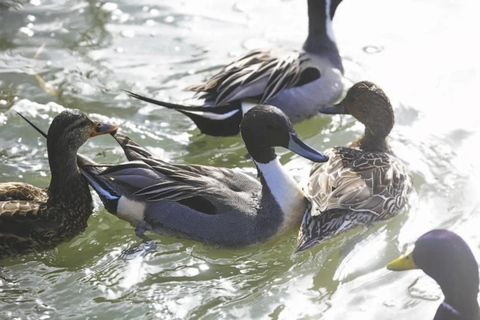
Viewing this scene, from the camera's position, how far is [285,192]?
6961mm

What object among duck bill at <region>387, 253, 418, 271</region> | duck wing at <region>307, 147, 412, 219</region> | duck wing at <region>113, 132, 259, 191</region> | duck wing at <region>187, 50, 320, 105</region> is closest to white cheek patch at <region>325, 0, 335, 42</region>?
duck wing at <region>187, 50, 320, 105</region>

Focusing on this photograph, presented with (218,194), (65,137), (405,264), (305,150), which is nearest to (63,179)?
(65,137)

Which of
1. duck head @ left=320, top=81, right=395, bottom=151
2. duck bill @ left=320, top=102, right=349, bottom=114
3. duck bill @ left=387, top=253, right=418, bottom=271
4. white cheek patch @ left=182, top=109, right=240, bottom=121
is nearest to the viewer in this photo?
duck bill @ left=387, top=253, right=418, bottom=271

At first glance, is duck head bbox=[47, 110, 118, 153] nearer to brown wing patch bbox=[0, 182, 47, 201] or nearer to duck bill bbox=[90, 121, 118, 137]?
duck bill bbox=[90, 121, 118, 137]

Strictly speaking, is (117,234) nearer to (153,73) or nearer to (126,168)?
(126,168)

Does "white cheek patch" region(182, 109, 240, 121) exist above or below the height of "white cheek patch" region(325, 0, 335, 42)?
below

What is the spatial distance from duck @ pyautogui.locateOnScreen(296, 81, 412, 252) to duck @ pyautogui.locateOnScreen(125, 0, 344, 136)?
0.89 metres

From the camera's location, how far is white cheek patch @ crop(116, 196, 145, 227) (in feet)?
23.0

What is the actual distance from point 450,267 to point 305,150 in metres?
1.78

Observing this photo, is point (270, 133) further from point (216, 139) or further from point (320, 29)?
point (320, 29)

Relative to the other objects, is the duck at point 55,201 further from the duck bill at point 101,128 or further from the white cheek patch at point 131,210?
the white cheek patch at point 131,210

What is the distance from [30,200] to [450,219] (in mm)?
3280

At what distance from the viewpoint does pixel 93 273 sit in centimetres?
664

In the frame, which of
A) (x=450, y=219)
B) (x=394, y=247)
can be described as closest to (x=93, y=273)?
(x=394, y=247)
